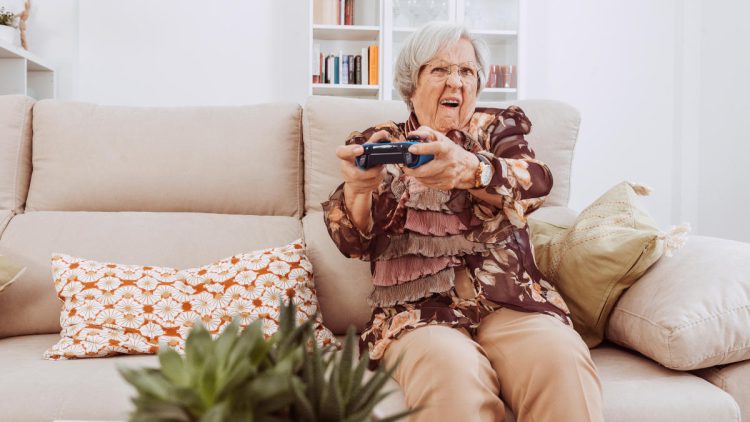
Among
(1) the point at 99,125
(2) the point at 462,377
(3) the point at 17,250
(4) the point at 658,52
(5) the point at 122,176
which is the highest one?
(4) the point at 658,52

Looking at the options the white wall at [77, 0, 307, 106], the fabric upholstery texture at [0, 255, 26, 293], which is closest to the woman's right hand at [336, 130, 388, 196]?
the fabric upholstery texture at [0, 255, 26, 293]

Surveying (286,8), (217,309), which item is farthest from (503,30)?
(217,309)

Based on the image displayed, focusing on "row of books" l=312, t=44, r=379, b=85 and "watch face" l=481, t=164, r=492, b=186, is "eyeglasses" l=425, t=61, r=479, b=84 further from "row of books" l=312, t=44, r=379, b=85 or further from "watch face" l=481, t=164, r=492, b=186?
"row of books" l=312, t=44, r=379, b=85

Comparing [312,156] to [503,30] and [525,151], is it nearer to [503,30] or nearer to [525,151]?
[525,151]

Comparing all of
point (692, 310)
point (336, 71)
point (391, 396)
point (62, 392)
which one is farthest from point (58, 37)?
point (692, 310)

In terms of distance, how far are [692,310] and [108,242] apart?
138 cm

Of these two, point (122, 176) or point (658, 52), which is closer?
point (122, 176)

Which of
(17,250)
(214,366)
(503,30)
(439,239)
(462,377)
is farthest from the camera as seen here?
(503,30)

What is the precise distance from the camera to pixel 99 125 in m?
1.72

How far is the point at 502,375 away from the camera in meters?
1.15

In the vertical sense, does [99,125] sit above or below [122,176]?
above

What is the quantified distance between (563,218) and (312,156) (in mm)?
738

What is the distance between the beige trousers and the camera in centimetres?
102

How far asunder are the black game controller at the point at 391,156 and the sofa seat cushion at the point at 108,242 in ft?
1.77
